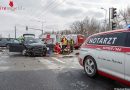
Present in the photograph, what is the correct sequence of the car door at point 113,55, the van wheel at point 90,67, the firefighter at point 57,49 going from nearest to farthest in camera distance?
the car door at point 113,55
the van wheel at point 90,67
the firefighter at point 57,49

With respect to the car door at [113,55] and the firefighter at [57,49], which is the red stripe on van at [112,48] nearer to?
the car door at [113,55]

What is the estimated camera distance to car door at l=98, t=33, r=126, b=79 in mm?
6691

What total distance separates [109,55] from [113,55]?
249 mm

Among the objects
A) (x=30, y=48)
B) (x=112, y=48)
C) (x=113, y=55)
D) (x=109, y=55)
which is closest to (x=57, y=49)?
(x=30, y=48)

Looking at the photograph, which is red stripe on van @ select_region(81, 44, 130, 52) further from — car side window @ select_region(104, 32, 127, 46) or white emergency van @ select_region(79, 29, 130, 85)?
car side window @ select_region(104, 32, 127, 46)

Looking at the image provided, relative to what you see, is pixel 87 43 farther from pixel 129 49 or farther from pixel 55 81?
pixel 129 49

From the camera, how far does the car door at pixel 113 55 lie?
6.69m

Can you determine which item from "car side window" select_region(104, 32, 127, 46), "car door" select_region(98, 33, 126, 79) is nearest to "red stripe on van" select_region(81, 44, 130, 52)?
"car door" select_region(98, 33, 126, 79)

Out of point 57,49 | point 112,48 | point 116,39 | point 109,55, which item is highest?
point 116,39

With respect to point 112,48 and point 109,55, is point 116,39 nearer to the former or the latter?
point 112,48

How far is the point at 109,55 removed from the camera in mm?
7266

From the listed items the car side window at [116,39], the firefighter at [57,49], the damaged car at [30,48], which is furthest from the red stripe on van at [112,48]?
the firefighter at [57,49]

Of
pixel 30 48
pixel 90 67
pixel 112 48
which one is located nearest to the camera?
pixel 112 48

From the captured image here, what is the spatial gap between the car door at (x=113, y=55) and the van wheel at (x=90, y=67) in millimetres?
561
